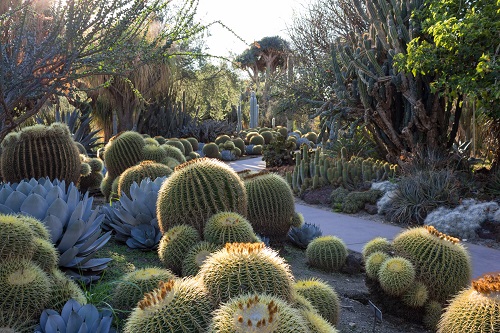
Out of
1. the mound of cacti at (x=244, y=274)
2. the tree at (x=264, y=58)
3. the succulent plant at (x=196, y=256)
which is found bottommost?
the succulent plant at (x=196, y=256)

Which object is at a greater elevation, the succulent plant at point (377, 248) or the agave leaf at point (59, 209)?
the agave leaf at point (59, 209)

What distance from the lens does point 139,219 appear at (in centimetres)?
546

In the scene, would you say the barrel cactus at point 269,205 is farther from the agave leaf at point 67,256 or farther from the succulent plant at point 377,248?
the agave leaf at point 67,256

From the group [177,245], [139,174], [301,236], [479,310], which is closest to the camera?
A: [479,310]

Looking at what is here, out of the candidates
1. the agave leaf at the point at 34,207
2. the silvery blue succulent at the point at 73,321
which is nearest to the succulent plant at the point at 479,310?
the silvery blue succulent at the point at 73,321

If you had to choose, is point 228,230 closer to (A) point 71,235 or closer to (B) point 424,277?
(A) point 71,235

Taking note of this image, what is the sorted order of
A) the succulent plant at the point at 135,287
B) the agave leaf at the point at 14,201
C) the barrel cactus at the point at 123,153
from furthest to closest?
the barrel cactus at the point at 123,153
the agave leaf at the point at 14,201
the succulent plant at the point at 135,287

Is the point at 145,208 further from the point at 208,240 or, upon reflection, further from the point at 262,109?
the point at 262,109

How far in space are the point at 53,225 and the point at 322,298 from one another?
214cm

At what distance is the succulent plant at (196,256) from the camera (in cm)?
383

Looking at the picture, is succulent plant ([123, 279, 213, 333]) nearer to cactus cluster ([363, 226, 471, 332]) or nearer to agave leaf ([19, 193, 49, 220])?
agave leaf ([19, 193, 49, 220])

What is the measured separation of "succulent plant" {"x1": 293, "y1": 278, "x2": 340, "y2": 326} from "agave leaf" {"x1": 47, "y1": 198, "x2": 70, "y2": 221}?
78.9 inches

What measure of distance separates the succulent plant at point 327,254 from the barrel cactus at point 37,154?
11.2 ft

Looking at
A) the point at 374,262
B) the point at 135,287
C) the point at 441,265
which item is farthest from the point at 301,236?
the point at 135,287
